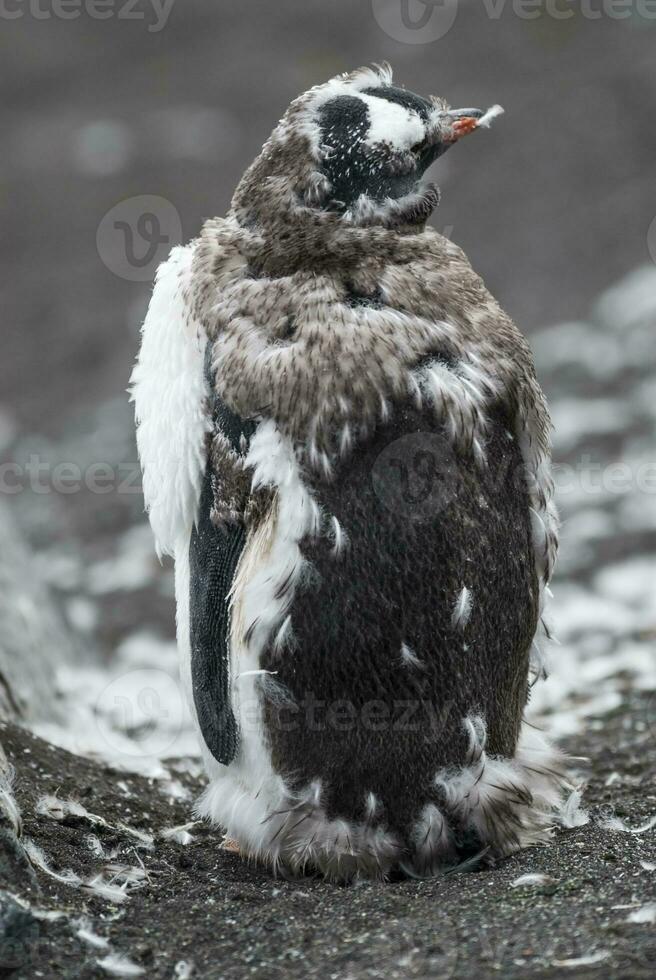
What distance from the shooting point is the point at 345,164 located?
2902mm

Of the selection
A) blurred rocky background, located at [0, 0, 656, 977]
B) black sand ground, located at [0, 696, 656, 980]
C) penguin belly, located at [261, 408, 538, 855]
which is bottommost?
black sand ground, located at [0, 696, 656, 980]

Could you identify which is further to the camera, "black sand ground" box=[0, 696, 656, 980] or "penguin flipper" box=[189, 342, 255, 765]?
"penguin flipper" box=[189, 342, 255, 765]

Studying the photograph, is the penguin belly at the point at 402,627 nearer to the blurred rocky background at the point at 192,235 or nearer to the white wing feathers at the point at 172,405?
the white wing feathers at the point at 172,405

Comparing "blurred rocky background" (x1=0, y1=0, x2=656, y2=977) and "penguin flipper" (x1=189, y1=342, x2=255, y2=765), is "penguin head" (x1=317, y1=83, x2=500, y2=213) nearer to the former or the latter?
"penguin flipper" (x1=189, y1=342, x2=255, y2=765)

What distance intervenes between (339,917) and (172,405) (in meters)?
1.16

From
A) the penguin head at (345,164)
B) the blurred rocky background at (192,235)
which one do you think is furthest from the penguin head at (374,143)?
the blurred rocky background at (192,235)

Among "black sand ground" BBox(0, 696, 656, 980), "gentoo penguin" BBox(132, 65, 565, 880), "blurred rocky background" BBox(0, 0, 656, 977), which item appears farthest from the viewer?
"blurred rocky background" BBox(0, 0, 656, 977)

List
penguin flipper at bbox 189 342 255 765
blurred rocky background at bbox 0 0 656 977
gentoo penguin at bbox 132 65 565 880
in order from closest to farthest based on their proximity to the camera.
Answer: gentoo penguin at bbox 132 65 565 880 → penguin flipper at bbox 189 342 255 765 → blurred rocky background at bbox 0 0 656 977

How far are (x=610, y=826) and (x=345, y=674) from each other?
2.92 ft

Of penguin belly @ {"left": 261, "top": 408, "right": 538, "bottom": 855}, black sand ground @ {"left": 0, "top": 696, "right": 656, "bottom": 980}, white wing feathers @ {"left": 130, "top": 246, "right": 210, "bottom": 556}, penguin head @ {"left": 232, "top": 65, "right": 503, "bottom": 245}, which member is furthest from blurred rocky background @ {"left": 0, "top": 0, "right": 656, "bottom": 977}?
penguin head @ {"left": 232, "top": 65, "right": 503, "bottom": 245}

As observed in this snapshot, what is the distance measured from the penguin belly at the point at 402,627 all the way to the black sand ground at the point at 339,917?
0.24 metres

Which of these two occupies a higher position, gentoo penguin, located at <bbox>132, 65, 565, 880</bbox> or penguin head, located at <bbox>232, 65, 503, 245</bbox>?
penguin head, located at <bbox>232, 65, 503, 245</bbox>

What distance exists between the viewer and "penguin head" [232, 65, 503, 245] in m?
2.90

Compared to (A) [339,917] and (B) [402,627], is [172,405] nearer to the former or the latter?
(B) [402,627]
